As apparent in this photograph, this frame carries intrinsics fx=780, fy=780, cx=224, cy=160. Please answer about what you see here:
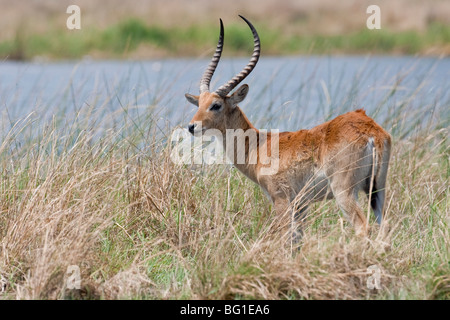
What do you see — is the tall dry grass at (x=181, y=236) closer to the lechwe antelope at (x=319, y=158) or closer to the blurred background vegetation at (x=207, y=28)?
the lechwe antelope at (x=319, y=158)

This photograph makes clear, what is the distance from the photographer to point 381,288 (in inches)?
192

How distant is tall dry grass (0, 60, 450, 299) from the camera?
15.9 ft

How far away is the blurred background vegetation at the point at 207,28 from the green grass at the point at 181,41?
0.03 meters

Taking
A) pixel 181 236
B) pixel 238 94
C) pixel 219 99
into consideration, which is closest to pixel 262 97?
pixel 238 94

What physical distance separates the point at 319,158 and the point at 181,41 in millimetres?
16056

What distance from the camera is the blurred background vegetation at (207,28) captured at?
20812 mm

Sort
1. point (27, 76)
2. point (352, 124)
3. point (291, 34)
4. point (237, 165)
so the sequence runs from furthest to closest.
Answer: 1. point (291, 34)
2. point (27, 76)
3. point (237, 165)
4. point (352, 124)

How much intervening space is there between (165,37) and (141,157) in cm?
1522

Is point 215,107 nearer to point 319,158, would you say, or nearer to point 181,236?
point 319,158

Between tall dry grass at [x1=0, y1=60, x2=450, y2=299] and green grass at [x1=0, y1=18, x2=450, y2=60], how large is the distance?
13.8 metres

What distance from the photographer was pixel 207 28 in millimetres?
22172
